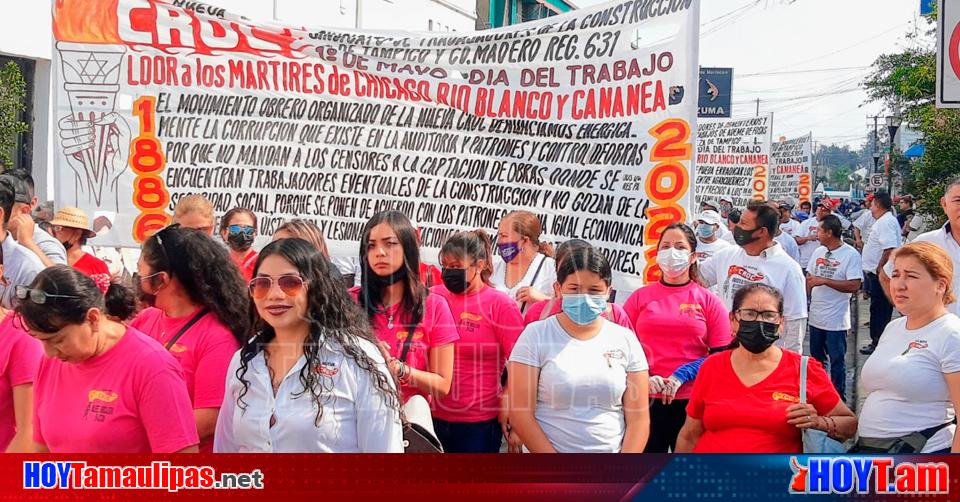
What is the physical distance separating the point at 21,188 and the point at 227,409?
3394mm

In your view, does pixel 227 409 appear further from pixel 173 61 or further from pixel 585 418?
pixel 173 61

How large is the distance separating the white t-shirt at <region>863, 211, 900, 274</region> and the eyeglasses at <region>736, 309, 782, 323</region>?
9213mm

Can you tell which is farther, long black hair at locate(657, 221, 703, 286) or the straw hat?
the straw hat

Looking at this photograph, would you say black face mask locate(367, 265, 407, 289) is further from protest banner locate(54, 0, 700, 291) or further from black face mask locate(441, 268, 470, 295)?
protest banner locate(54, 0, 700, 291)

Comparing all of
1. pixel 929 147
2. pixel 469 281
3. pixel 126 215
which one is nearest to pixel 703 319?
pixel 469 281

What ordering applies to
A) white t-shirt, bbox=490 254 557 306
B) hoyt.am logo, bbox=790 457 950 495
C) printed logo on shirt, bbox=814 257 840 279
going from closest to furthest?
hoyt.am logo, bbox=790 457 950 495, white t-shirt, bbox=490 254 557 306, printed logo on shirt, bbox=814 257 840 279

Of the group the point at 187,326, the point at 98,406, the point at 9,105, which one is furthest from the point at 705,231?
the point at 9,105

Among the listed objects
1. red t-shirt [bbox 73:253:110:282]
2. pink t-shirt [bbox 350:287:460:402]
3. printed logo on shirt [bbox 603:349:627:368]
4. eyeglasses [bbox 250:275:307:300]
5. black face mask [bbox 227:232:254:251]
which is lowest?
printed logo on shirt [bbox 603:349:627:368]

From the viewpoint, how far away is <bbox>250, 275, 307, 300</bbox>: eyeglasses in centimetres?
351

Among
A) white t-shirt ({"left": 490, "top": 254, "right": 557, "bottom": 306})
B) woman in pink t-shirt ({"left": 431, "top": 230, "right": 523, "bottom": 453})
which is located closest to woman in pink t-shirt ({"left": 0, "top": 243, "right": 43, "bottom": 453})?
woman in pink t-shirt ({"left": 431, "top": 230, "right": 523, "bottom": 453})

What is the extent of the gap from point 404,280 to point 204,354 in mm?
1156

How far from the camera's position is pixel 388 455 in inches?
134

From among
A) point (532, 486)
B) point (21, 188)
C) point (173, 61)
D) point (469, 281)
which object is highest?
point (173, 61)

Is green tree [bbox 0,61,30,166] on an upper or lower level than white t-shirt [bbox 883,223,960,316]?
upper
